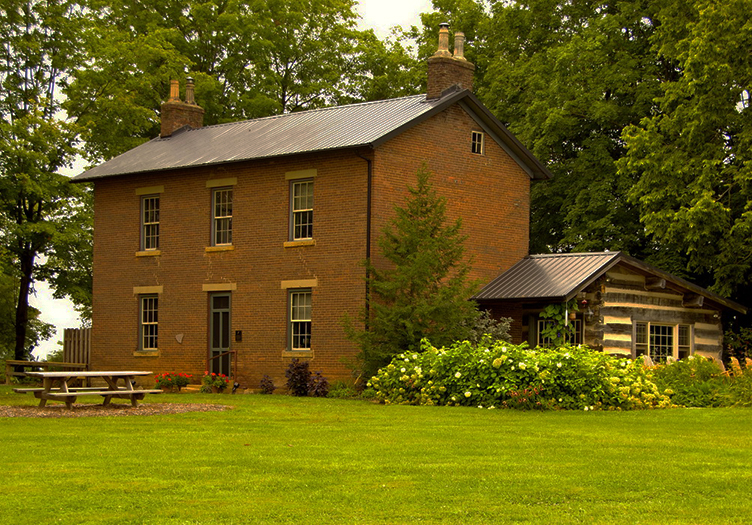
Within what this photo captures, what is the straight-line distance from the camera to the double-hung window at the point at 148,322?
1221 inches

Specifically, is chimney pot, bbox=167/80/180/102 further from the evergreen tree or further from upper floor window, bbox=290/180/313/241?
the evergreen tree

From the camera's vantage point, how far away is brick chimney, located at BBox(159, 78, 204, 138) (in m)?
34.9

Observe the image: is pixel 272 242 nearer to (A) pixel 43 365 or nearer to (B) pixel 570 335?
(B) pixel 570 335

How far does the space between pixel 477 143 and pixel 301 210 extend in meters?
5.31

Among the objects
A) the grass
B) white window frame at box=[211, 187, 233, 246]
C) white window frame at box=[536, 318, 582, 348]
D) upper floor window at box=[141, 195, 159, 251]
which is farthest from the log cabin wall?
upper floor window at box=[141, 195, 159, 251]

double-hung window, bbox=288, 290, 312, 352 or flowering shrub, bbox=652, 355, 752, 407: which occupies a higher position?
double-hung window, bbox=288, 290, 312, 352

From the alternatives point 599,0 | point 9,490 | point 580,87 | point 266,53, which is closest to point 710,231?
point 580,87

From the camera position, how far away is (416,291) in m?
24.0

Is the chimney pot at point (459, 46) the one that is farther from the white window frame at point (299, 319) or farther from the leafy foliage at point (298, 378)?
the leafy foliage at point (298, 378)

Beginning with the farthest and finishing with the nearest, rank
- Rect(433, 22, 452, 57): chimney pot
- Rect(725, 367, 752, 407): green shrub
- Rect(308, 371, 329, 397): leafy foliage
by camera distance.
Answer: Rect(433, 22, 452, 57): chimney pot → Rect(308, 371, 329, 397): leafy foliage → Rect(725, 367, 752, 407): green shrub

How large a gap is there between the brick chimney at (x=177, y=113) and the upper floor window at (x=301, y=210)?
874 centimetres

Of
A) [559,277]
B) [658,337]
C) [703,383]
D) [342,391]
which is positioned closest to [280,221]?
[342,391]

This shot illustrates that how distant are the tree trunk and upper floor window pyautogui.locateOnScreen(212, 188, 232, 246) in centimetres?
1148

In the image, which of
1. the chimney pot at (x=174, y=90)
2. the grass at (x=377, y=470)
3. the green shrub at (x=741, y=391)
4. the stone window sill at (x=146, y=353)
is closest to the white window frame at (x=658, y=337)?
the green shrub at (x=741, y=391)
